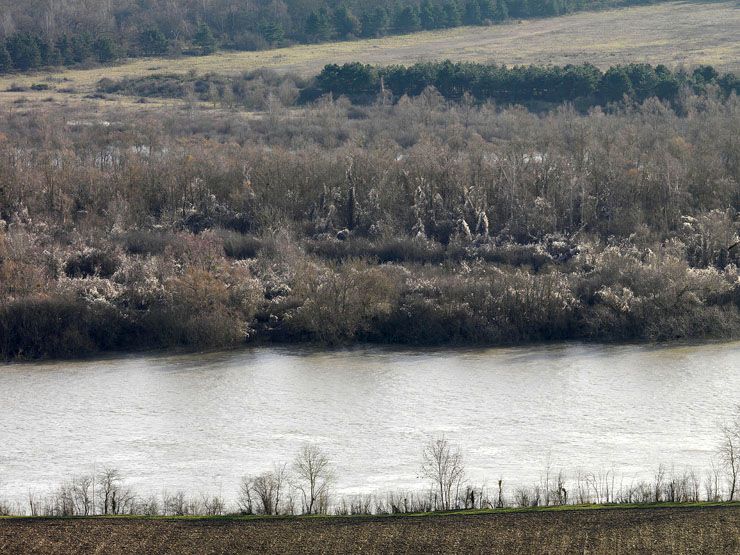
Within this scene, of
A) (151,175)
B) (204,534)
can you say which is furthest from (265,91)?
(204,534)

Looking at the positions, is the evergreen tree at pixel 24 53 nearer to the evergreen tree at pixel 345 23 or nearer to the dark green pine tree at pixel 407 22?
the evergreen tree at pixel 345 23

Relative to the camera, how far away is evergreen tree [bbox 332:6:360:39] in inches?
3236

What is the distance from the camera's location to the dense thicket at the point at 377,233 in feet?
109

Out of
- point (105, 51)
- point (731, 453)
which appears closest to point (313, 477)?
point (731, 453)

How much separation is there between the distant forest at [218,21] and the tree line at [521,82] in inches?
680

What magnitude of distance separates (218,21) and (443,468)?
231ft

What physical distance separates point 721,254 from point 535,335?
7787 millimetres

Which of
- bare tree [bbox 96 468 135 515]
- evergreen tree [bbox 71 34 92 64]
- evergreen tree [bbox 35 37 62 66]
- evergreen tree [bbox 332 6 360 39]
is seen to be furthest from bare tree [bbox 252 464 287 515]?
evergreen tree [bbox 332 6 360 39]

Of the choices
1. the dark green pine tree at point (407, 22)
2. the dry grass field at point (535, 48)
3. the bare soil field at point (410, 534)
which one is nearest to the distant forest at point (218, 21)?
the dark green pine tree at point (407, 22)

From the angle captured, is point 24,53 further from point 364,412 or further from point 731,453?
point 731,453

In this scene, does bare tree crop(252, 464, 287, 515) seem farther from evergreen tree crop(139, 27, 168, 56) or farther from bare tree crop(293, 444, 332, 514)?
evergreen tree crop(139, 27, 168, 56)

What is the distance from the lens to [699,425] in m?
25.0

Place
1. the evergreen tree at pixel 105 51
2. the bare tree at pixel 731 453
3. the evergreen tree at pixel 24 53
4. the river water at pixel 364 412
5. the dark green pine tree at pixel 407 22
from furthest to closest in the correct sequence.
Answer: the dark green pine tree at pixel 407 22, the evergreen tree at pixel 105 51, the evergreen tree at pixel 24 53, the river water at pixel 364 412, the bare tree at pixel 731 453

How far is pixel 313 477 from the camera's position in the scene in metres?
21.5
